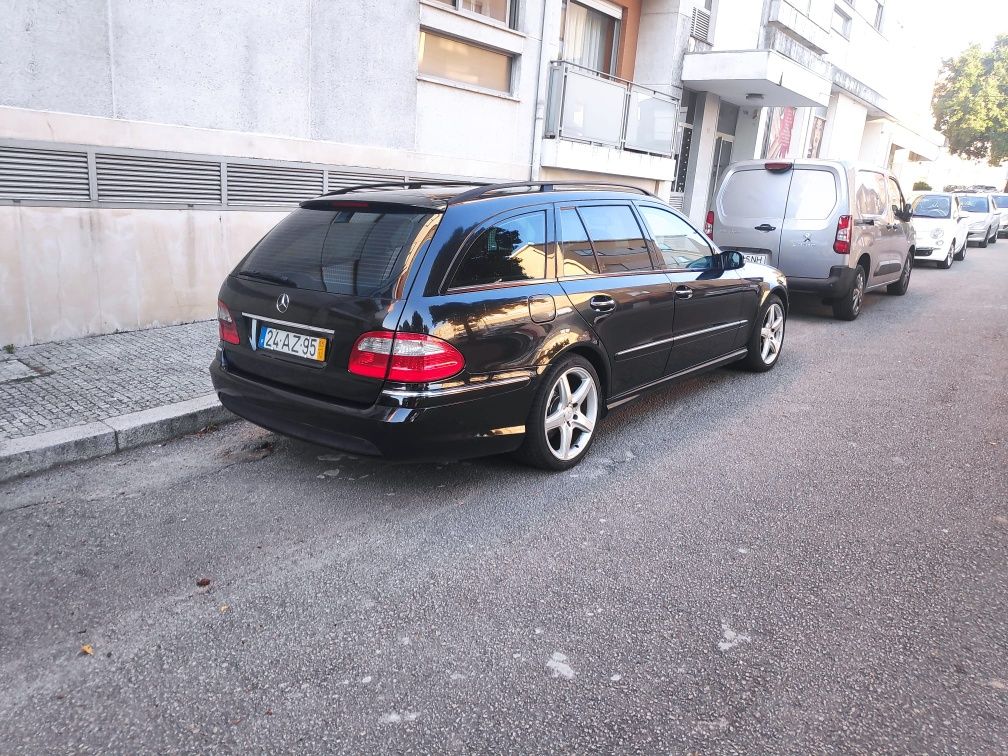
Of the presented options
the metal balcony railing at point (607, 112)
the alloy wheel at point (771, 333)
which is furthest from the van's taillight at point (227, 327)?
the metal balcony railing at point (607, 112)

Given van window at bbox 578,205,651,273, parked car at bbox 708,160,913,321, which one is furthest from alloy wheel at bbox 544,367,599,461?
parked car at bbox 708,160,913,321

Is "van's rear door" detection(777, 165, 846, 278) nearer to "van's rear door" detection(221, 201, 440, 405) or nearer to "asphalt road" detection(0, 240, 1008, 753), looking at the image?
"asphalt road" detection(0, 240, 1008, 753)

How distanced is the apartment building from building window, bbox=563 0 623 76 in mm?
82

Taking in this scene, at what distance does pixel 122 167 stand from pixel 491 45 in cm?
568

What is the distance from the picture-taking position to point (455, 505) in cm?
407

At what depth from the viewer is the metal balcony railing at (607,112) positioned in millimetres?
11703

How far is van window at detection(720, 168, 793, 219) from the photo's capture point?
31.1 feet

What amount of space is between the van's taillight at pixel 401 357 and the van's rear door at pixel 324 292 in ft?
0.15

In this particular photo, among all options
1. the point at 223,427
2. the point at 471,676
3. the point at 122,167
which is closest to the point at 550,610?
the point at 471,676

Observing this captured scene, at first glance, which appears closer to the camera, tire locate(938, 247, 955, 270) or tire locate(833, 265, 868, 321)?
tire locate(833, 265, 868, 321)

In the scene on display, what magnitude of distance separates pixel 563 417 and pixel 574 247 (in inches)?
40.7

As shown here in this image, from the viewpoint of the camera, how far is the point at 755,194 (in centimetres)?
966

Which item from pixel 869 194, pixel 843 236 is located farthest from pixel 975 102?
pixel 843 236

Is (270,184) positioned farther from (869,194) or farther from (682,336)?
(869,194)
